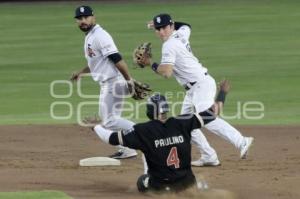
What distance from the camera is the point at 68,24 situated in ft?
90.4

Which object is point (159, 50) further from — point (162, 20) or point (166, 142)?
point (166, 142)

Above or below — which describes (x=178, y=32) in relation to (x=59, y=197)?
above

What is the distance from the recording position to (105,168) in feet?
33.2

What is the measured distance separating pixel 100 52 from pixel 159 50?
39.8 feet

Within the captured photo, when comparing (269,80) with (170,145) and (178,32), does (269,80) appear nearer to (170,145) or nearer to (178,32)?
(178,32)

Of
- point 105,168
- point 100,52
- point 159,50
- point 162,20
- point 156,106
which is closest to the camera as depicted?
point 156,106

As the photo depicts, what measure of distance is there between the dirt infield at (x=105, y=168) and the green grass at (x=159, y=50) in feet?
4.35

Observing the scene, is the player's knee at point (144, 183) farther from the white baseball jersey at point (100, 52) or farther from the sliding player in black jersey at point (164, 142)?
the white baseball jersey at point (100, 52)

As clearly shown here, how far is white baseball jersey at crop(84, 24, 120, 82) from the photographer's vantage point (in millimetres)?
10203

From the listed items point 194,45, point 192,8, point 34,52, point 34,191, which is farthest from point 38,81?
point 192,8

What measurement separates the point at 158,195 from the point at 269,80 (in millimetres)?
10365

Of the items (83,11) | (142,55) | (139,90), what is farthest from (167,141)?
(83,11)

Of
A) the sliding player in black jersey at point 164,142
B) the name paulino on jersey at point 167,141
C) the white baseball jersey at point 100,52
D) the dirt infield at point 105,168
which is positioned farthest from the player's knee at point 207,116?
the white baseball jersey at point 100,52

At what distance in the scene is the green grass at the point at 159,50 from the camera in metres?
15.8
